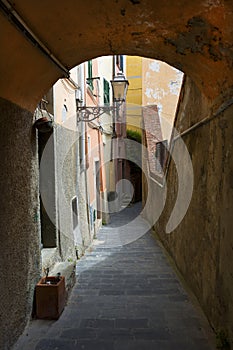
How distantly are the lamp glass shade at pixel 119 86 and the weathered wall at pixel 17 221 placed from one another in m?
3.74

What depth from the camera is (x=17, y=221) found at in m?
3.97

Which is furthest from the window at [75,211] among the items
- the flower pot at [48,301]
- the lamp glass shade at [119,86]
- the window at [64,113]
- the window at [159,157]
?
the window at [159,157]

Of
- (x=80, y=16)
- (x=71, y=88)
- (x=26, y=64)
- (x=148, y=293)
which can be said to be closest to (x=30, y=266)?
(x=148, y=293)

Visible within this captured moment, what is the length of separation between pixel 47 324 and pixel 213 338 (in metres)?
2.17

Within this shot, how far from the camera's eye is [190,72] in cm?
430

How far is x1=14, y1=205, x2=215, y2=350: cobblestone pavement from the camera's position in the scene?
154 inches

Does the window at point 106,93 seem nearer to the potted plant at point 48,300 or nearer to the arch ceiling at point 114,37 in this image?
the arch ceiling at point 114,37

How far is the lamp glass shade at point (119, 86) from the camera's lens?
7900 millimetres

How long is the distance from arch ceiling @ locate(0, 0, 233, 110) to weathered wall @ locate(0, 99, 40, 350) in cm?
38

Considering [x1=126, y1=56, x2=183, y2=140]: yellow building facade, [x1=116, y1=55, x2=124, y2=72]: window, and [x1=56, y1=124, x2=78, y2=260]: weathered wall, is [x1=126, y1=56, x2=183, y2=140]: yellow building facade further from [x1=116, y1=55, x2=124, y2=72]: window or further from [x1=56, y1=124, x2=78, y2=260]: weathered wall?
[x1=56, y1=124, x2=78, y2=260]: weathered wall

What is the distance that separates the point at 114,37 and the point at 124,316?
371cm

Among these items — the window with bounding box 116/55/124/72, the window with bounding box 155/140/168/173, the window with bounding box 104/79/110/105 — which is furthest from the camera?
the window with bounding box 116/55/124/72

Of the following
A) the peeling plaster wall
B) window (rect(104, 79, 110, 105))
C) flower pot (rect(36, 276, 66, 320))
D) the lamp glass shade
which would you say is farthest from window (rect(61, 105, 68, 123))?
the peeling plaster wall

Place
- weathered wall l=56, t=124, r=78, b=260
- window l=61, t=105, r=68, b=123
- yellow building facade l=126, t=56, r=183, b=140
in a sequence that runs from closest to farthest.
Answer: weathered wall l=56, t=124, r=78, b=260, window l=61, t=105, r=68, b=123, yellow building facade l=126, t=56, r=183, b=140
